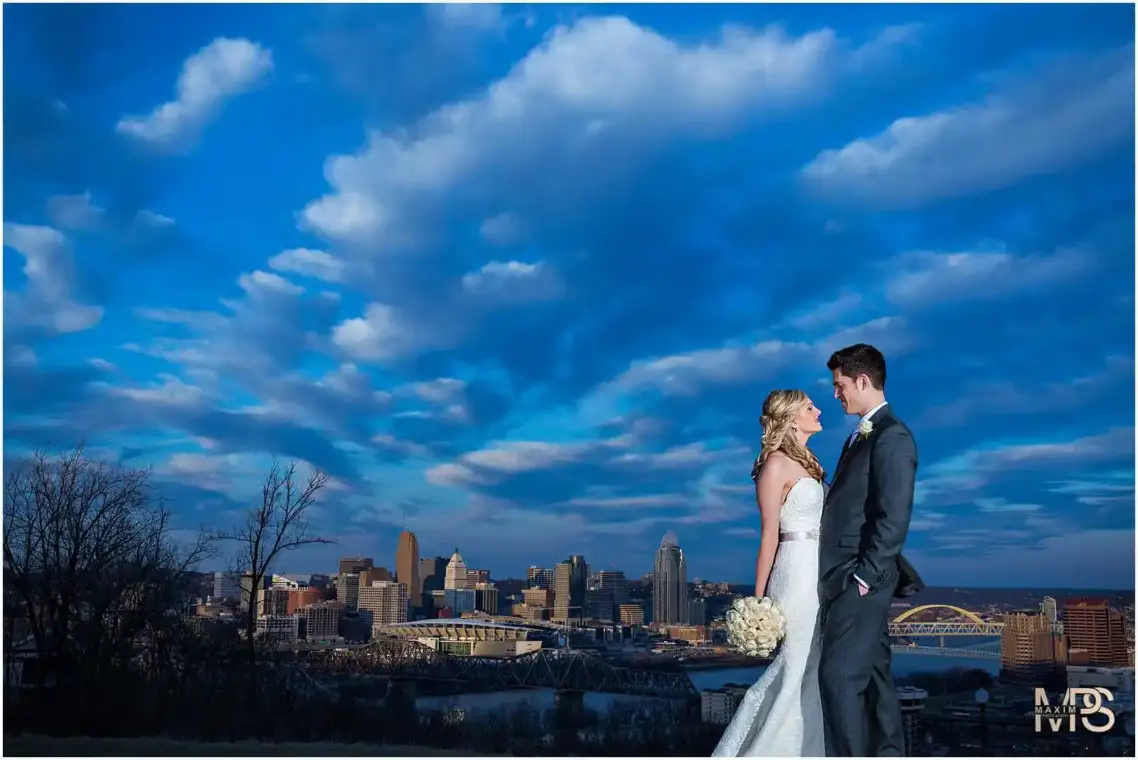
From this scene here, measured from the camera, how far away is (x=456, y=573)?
26.1 feet

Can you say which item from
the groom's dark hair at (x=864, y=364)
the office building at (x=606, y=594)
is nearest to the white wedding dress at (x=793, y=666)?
the groom's dark hair at (x=864, y=364)

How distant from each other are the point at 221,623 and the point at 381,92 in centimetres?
382

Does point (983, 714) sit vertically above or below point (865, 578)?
below

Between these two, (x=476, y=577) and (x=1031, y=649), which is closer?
(x=1031, y=649)

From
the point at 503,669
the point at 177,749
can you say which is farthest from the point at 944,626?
the point at 177,749

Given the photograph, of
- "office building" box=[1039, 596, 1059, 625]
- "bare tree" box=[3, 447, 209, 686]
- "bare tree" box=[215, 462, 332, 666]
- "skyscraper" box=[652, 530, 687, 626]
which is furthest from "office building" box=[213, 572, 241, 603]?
"office building" box=[1039, 596, 1059, 625]

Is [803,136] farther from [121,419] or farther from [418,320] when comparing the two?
[121,419]

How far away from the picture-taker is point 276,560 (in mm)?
7691

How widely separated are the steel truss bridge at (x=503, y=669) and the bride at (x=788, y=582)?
9.84ft

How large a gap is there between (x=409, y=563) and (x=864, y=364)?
183 inches

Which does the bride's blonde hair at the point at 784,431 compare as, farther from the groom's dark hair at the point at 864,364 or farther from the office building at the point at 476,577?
the office building at the point at 476,577

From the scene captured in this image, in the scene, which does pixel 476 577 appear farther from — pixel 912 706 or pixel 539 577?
pixel 912 706

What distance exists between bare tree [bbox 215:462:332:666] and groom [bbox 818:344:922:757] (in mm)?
4660

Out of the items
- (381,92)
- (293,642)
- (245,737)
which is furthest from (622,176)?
(245,737)
